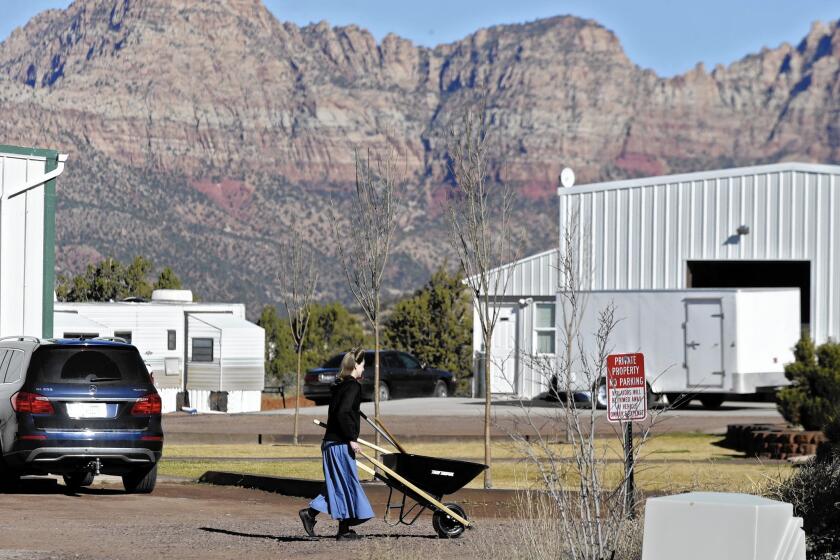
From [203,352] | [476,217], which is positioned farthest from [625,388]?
[203,352]

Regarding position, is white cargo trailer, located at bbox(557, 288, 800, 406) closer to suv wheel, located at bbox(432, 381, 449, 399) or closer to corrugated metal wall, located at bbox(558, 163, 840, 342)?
Result: corrugated metal wall, located at bbox(558, 163, 840, 342)

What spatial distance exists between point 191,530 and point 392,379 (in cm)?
2627

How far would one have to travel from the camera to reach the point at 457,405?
3606cm

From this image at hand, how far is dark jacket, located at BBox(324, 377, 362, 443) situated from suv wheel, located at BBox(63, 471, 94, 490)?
5224 millimetres

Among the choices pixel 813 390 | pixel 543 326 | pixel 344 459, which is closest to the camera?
pixel 344 459

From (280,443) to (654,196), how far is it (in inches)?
510

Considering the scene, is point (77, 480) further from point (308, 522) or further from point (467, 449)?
point (467, 449)

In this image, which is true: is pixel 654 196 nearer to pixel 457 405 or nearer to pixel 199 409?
pixel 457 405

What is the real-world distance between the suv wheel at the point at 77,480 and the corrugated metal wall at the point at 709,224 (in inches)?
646

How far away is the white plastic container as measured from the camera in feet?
23.1

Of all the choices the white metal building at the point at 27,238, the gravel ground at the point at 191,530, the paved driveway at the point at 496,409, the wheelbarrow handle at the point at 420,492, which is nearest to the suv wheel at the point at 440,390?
the paved driveway at the point at 496,409

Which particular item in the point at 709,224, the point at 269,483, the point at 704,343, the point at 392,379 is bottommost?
the point at 392,379

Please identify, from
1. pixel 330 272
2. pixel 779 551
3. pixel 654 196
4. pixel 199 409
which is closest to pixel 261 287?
pixel 330 272

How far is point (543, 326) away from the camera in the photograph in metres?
38.6
